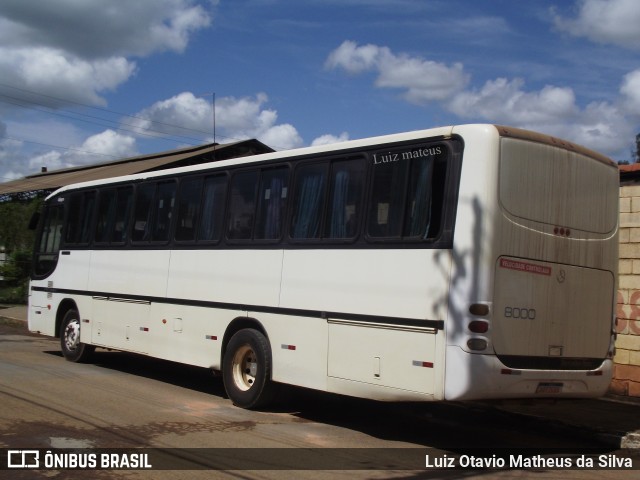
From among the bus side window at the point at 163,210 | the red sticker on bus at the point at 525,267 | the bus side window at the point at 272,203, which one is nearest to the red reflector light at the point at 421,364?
the red sticker on bus at the point at 525,267

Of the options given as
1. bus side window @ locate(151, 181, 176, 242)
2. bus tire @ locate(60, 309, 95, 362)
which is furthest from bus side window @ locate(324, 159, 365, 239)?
bus tire @ locate(60, 309, 95, 362)

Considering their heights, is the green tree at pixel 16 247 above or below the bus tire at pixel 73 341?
above

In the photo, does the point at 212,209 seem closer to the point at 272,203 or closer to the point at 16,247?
the point at 272,203

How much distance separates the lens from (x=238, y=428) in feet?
28.7

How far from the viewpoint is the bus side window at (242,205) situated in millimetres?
10391

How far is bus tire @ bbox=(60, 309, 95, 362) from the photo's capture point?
14067mm

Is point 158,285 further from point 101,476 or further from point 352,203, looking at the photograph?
point 101,476

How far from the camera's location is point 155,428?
334 inches

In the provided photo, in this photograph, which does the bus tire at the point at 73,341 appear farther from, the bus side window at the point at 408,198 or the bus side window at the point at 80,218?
the bus side window at the point at 408,198

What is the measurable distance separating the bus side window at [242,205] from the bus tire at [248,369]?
140cm

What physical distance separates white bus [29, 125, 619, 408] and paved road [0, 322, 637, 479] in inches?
23.8

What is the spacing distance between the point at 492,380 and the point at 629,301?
16.8 feet

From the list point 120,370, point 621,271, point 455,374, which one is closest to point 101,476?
point 455,374

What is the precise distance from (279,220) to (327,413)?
2.77m
